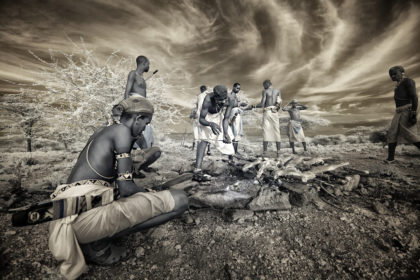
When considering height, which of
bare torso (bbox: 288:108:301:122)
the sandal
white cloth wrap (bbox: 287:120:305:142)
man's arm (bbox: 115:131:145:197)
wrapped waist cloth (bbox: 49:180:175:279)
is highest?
bare torso (bbox: 288:108:301:122)

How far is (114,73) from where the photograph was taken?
7.15m

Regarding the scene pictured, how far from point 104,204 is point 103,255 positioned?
0.52 m

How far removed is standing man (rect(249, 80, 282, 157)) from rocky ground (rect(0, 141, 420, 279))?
4201mm

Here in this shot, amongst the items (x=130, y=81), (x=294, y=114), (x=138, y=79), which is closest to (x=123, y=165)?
(x=130, y=81)

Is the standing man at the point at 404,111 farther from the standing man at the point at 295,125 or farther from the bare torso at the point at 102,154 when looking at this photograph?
the bare torso at the point at 102,154

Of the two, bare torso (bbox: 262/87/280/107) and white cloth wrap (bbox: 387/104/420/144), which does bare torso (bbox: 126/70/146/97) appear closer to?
bare torso (bbox: 262/87/280/107)

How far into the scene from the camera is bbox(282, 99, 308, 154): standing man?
838 centimetres

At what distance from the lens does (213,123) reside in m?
3.95

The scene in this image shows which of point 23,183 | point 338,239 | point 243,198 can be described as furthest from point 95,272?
point 23,183

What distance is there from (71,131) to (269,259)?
28.3 feet

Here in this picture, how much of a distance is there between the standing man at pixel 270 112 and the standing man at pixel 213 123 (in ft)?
10.5

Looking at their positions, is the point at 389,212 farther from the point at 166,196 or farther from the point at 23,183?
the point at 23,183

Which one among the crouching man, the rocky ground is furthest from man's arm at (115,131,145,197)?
the rocky ground

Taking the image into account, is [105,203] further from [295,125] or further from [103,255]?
[295,125]
